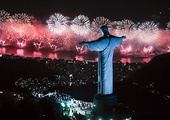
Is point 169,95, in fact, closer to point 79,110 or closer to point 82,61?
point 79,110

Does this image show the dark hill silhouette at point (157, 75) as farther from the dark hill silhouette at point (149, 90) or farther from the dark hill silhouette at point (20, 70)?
the dark hill silhouette at point (20, 70)

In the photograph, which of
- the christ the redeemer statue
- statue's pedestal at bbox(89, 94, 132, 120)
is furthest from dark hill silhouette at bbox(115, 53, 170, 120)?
the christ the redeemer statue

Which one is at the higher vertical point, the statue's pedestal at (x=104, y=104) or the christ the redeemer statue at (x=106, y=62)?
the christ the redeemer statue at (x=106, y=62)

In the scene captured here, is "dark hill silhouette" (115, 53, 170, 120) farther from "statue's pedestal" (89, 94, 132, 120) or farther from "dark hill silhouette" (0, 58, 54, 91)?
"dark hill silhouette" (0, 58, 54, 91)

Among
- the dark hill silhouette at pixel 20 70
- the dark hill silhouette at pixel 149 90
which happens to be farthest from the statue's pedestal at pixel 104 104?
the dark hill silhouette at pixel 20 70

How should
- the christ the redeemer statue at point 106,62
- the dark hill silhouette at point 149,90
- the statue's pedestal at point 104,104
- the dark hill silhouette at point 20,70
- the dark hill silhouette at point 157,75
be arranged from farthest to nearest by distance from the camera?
the dark hill silhouette at point 20,70 → the dark hill silhouette at point 157,75 → the dark hill silhouette at point 149,90 → the christ the redeemer statue at point 106,62 → the statue's pedestal at point 104,104

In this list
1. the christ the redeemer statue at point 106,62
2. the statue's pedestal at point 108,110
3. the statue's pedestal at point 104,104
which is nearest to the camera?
the statue's pedestal at point 108,110

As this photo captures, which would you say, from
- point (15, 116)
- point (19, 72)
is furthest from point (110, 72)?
point (19, 72)

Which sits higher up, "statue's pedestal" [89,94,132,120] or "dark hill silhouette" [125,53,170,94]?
"dark hill silhouette" [125,53,170,94]

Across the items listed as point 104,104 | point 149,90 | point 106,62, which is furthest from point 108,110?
point 149,90
